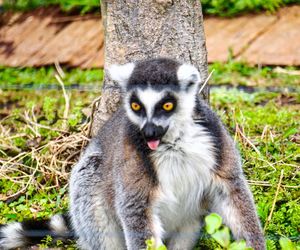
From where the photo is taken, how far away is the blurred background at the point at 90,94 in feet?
20.3

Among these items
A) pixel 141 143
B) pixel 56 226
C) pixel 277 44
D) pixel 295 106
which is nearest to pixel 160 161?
pixel 141 143

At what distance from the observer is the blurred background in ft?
20.3

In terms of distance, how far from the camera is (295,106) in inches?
314

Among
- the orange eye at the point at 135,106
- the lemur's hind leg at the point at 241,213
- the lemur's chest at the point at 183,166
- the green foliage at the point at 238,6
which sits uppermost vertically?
the orange eye at the point at 135,106

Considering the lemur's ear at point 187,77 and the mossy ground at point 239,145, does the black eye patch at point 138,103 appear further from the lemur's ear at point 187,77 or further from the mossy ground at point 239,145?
the mossy ground at point 239,145

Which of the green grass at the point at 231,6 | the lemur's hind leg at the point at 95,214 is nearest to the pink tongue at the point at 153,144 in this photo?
the lemur's hind leg at the point at 95,214

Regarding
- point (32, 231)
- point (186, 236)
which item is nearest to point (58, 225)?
point (32, 231)

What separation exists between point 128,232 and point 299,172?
1.93 metres

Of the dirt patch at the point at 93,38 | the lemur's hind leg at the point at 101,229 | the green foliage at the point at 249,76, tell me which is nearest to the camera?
the lemur's hind leg at the point at 101,229

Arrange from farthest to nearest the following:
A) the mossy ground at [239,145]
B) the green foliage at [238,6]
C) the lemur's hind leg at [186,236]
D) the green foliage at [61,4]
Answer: the green foliage at [61,4]
the green foliage at [238,6]
the mossy ground at [239,145]
the lemur's hind leg at [186,236]

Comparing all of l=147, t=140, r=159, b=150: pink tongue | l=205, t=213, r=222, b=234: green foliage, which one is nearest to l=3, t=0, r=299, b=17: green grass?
l=147, t=140, r=159, b=150: pink tongue

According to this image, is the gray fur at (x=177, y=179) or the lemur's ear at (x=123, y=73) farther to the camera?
the lemur's ear at (x=123, y=73)

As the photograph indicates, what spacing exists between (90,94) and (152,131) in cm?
441

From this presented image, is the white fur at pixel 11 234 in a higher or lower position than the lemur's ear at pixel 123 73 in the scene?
lower
